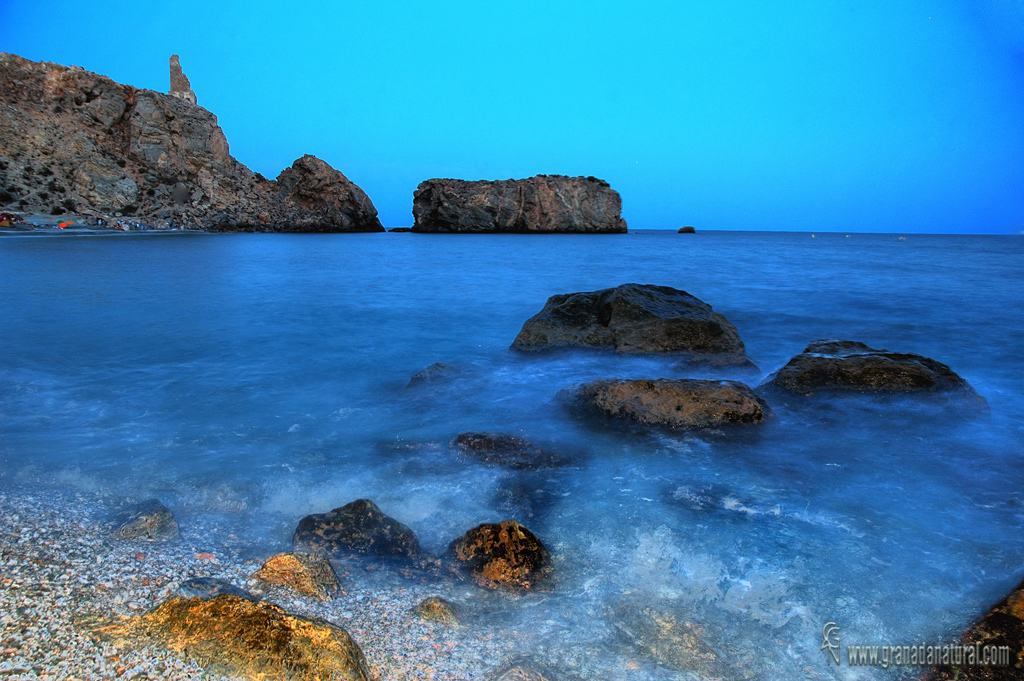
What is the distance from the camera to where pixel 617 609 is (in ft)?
7.23

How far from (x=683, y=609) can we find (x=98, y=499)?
286 centimetres

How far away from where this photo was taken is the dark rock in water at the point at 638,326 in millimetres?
6375

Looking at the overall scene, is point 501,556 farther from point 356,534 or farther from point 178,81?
point 178,81

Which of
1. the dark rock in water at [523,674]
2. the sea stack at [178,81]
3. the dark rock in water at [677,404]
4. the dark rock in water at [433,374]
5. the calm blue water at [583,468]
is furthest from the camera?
the sea stack at [178,81]

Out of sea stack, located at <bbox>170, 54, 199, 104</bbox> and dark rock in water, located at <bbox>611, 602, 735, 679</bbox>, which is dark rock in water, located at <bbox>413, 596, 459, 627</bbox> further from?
sea stack, located at <bbox>170, 54, 199, 104</bbox>

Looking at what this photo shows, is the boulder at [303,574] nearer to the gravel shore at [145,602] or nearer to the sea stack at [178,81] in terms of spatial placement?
the gravel shore at [145,602]

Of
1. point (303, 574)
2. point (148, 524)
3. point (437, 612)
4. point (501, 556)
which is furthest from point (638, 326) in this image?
point (148, 524)

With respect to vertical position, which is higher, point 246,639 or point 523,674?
point 246,639

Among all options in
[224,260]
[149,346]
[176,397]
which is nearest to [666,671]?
[176,397]

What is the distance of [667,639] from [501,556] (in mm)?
714

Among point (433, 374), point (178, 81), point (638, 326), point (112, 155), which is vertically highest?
A: point (178, 81)

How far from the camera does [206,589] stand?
6.83 feet

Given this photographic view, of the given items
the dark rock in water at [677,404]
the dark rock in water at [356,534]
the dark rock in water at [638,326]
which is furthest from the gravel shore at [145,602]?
the dark rock in water at [638,326]

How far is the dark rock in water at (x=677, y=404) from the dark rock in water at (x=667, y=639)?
2019 mm
